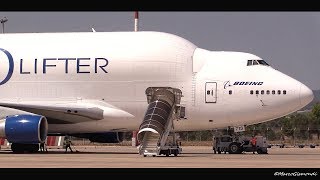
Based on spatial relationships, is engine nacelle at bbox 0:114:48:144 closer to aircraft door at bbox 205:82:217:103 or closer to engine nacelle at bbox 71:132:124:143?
engine nacelle at bbox 71:132:124:143

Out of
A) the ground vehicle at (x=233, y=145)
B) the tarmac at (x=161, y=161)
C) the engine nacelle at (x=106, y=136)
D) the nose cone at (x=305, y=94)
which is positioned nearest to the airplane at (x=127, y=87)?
the nose cone at (x=305, y=94)

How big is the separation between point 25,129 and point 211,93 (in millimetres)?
9406

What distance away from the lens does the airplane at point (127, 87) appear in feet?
121

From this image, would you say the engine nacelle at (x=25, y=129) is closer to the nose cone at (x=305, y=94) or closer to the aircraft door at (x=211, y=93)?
the aircraft door at (x=211, y=93)

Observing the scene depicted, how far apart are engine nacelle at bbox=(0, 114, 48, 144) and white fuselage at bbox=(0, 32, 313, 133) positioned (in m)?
1.87

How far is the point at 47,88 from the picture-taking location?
39.8 meters

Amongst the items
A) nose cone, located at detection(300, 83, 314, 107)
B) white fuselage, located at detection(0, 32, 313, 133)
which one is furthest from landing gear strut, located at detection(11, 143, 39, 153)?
nose cone, located at detection(300, 83, 314, 107)

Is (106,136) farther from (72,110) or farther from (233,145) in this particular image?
(233,145)

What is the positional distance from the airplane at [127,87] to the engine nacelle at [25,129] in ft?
0.16

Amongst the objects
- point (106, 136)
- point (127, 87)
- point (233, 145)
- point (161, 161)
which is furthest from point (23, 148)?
point (161, 161)

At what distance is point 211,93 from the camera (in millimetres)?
37688
